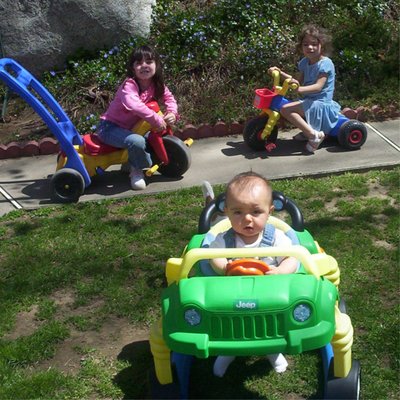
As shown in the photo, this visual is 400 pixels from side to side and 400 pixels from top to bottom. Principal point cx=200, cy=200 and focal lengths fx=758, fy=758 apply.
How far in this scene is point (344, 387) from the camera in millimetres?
3447

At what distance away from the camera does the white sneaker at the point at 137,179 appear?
6191 mm

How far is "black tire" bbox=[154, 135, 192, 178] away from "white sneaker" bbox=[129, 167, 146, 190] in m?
0.19

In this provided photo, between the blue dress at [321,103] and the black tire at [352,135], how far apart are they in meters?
0.14

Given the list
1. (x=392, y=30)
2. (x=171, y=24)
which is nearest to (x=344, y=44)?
(x=392, y=30)

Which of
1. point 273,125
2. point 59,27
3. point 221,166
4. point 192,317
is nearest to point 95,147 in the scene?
point 221,166

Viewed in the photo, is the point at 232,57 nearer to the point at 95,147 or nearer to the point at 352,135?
the point at 352,135

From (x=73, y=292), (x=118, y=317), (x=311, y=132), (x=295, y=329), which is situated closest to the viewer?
(x=295, y=329)

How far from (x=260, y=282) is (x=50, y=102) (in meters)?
3.37

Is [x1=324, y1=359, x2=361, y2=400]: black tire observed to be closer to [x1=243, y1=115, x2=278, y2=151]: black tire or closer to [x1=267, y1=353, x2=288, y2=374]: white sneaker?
[x1=267, y1=353, x2=288, y2=374]: white sneaker

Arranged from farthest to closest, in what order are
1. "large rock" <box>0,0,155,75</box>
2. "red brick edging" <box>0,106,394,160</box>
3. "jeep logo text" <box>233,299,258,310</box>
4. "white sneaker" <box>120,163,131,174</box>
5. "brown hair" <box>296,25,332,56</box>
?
"large rock" <box>0,0,155,75</box> < "red brick edging" <box>0,106,394,160</box> < "brown hair" <box>296,25,332,56</box> < "white sneaker" <box>120,163,131,174</box> < "jeep logo text" <box>233,299,258,310</box>

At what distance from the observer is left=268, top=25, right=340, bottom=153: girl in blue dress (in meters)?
6.67

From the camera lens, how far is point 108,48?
26.5ft

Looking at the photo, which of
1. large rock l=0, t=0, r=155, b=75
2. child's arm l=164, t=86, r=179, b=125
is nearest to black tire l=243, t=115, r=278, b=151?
child's arm l=164, t=86, r=179, b=125

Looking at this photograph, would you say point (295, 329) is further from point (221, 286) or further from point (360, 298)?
point (360, 298)
